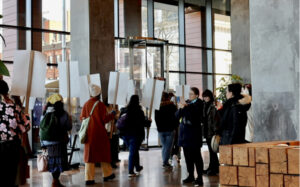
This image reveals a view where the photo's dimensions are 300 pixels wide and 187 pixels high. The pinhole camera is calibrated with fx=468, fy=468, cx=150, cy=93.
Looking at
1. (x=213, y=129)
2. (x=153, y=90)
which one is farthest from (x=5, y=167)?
(x=153, y=90)

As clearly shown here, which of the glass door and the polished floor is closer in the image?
the polished floor

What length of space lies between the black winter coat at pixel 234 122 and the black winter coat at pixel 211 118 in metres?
2.10

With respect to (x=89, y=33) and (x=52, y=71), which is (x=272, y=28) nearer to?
(x=89, y=33)

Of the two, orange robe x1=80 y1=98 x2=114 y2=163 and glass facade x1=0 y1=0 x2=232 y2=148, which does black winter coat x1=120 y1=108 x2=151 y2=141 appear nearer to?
orange robe x1=80 y1=98 x2=114 y2=163

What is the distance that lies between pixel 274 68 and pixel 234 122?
116 centimetres

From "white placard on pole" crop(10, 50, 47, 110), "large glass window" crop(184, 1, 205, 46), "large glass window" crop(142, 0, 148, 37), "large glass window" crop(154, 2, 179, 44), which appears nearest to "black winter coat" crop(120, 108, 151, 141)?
"white placard on pole" crop(10, 50, 47, 110)

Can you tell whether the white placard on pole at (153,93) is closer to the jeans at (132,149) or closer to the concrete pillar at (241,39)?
the jeans at (132,149)

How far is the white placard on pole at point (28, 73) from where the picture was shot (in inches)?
240

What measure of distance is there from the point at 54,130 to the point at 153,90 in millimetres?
2703

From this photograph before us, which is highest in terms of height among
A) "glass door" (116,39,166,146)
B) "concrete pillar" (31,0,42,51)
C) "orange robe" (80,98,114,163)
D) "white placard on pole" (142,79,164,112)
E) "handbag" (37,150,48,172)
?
"concrete pillar" (31,0,42,51)

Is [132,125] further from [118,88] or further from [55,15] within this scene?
[55,15]

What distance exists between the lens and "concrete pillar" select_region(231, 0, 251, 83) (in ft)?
54.0

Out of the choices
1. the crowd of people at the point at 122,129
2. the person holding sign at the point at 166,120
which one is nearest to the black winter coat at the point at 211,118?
the crowd of people at the point at 122,129

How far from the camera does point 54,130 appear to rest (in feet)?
23.4
